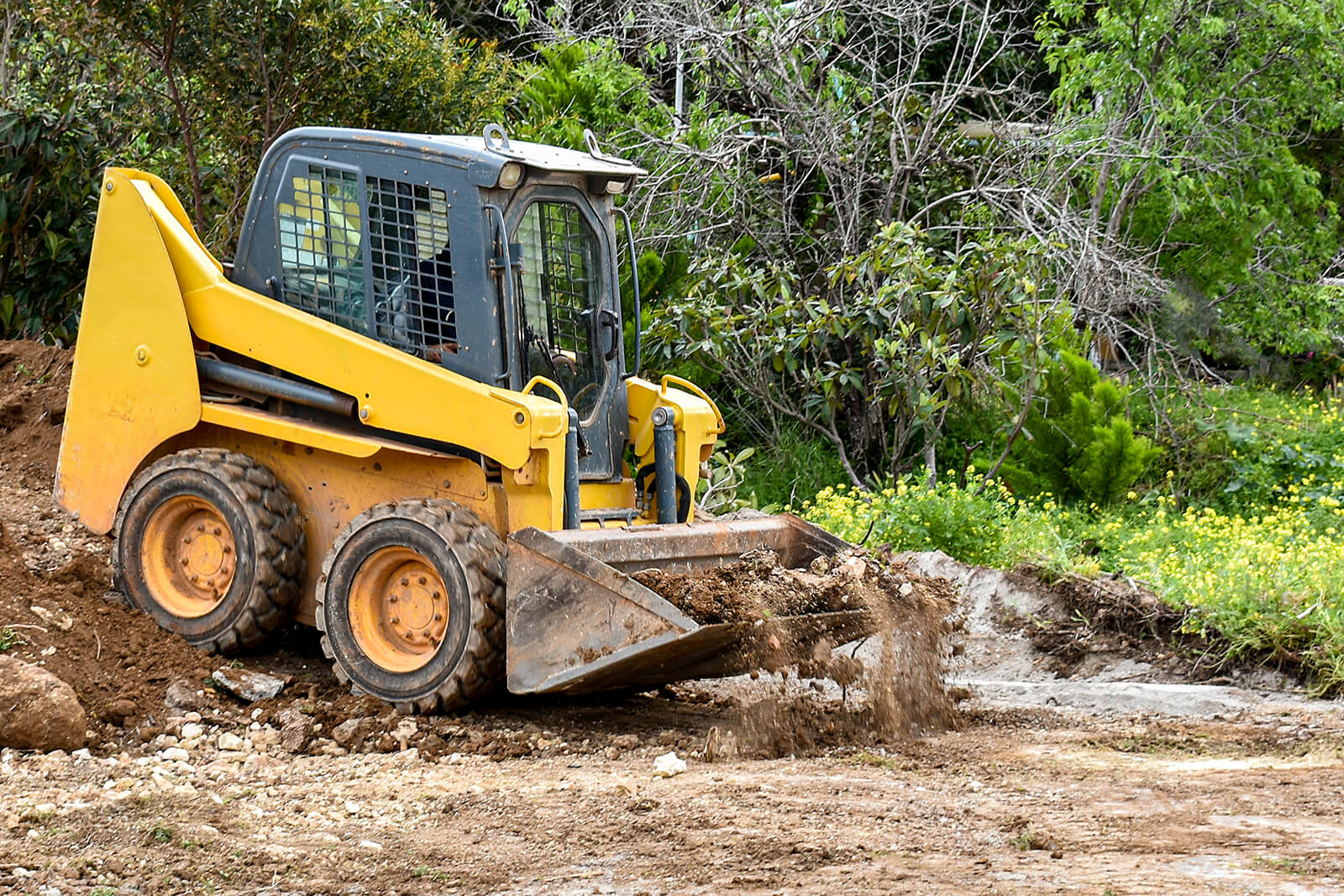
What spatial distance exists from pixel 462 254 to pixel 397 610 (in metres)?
1.50

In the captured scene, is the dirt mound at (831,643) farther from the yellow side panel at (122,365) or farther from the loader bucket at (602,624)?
the yellow side panel at (122,365)

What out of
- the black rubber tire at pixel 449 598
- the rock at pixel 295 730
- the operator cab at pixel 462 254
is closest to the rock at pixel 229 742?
the rock at pixel 295 730

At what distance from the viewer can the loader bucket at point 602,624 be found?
17.6 ft

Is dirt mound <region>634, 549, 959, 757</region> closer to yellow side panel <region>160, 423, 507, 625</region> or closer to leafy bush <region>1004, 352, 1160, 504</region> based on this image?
yellow side panel <region>160, 423, 507, 625</region>

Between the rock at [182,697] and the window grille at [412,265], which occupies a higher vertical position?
the window grille at [412,265]

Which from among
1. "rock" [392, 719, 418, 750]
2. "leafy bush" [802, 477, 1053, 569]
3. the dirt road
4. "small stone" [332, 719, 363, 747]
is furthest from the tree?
"small stone" [332, 719, 363, 747]

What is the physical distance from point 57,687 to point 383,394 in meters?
1.70

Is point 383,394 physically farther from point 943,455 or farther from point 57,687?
point 943,455

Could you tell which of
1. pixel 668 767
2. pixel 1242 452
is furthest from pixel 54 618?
pixel 1242 452

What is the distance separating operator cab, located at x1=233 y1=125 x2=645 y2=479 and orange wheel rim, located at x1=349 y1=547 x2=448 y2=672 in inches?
26.1

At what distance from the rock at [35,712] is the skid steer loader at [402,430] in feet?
3.48

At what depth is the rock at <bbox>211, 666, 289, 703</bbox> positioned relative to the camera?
6047mm

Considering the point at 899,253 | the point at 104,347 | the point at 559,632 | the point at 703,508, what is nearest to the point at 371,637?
the point at 559,632

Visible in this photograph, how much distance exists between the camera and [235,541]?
20.6 feet
